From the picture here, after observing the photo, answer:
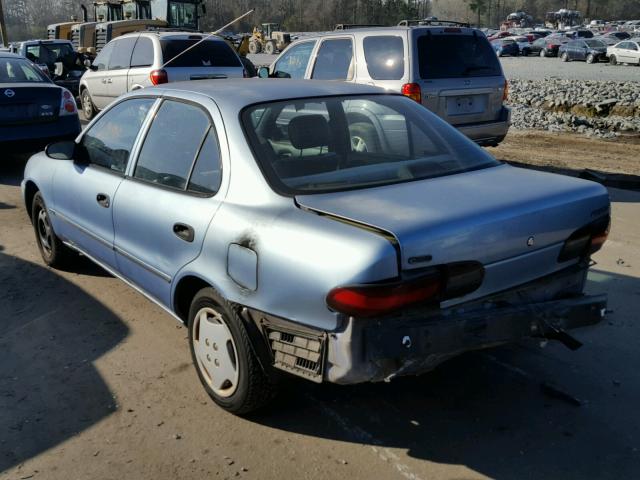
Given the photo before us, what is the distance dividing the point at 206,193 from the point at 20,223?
470 centimetres

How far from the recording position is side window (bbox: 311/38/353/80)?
8703 millimetres

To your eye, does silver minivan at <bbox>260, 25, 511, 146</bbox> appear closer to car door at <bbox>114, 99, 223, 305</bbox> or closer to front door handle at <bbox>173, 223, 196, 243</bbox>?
car door at <bbox>114, 99, 223, 305</bbox>

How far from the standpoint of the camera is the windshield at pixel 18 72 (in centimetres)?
Answer: 959

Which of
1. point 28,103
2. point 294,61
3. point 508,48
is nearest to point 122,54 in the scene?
point 28,103

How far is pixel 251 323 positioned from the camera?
3.08 meters

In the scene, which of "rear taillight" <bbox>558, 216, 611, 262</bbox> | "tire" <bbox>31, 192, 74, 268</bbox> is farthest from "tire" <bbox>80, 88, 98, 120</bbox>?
"rear taillight" <bbox>558, 216, 611, 262</bbox>

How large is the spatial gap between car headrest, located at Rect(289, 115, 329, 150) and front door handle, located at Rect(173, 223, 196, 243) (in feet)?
2.44

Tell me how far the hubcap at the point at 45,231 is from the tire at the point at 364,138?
2869 millimetres

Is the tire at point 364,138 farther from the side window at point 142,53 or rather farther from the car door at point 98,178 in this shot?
the side window at point 142,53

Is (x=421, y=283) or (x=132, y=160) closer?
(x=421, y=283)

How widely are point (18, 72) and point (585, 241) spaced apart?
9110 millimetres

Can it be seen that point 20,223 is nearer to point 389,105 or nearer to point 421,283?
point 389,105

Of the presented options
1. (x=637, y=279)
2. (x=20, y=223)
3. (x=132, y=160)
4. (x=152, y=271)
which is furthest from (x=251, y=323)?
(x=20, y=223)

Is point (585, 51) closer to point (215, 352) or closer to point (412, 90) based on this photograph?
point (412, 90)
